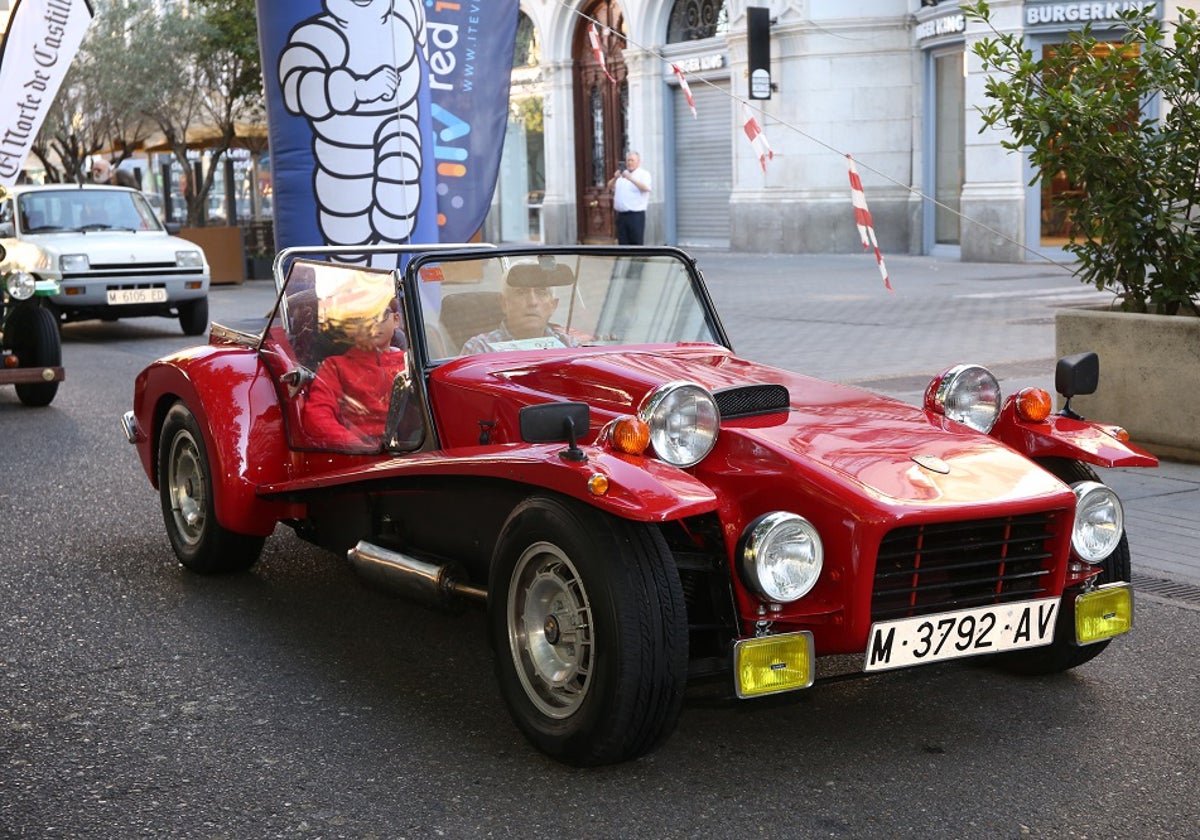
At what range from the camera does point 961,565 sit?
3.88 meters

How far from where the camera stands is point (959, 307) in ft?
52.7

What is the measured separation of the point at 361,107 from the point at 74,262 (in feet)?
22.2

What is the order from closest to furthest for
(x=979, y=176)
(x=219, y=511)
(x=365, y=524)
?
1. (x=365, y=524)
2. (x=219, y=511)
3. (x=979, y=176)

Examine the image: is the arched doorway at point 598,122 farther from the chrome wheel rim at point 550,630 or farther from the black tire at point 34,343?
the chrome wheel rim at point 550,630

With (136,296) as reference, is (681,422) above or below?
above

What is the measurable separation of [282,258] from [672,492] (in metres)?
2.97

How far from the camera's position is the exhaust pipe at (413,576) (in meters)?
Result: 4.43

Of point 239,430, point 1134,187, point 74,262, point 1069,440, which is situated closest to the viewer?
point 1069,440

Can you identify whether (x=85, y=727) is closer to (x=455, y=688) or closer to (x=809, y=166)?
(x=455, y=688)

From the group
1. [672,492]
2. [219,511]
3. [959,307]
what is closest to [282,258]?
[219,511]

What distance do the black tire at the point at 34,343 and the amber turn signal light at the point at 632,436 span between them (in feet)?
26.7

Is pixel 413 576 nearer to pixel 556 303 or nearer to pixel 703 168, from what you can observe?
pixel 556 303

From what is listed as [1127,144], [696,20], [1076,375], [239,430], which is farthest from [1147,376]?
[696,20]

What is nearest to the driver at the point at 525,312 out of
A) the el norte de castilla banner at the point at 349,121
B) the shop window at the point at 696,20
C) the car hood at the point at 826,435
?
the car hood at the point at 826,435
